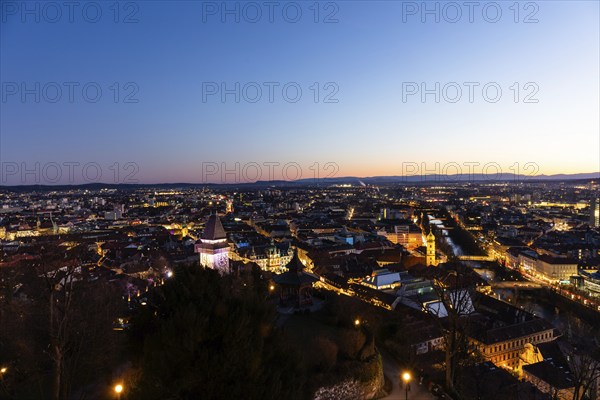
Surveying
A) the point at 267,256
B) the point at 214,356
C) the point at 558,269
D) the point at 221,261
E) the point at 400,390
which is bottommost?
the point at 558,269

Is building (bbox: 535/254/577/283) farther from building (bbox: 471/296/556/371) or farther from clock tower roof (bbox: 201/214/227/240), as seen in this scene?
clock tower roof (bbox: 201/214/227/240)

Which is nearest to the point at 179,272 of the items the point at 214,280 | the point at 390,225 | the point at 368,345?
the point at 214,280

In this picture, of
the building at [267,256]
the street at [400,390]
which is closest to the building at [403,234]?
the building at [267,256]

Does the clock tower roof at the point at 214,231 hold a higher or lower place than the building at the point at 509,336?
higher

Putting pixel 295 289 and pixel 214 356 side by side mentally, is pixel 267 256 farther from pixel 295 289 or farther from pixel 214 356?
pixel 214 356

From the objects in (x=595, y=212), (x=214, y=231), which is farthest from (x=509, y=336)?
(x=595, y=212)

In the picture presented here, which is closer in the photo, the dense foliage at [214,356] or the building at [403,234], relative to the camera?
the dense foliage at [214,356]

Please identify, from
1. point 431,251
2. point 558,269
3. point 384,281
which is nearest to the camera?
point 384,281

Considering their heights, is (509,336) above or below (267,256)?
below

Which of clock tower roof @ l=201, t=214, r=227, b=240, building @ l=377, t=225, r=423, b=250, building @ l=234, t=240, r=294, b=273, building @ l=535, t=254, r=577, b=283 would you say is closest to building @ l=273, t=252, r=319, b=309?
clock tower roof @ l=201, t=214, r=227, b=240

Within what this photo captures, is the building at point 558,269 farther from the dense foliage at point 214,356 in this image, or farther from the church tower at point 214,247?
the dense foliage at point 214,356

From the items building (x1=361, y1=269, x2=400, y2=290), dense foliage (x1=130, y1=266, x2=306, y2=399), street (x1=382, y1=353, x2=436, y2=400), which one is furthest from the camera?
building (x1=361, y1=269, x2=400, y2=290)

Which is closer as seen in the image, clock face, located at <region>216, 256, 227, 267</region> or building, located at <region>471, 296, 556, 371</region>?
building, located at <region>471, 296, 556, 371</region>
